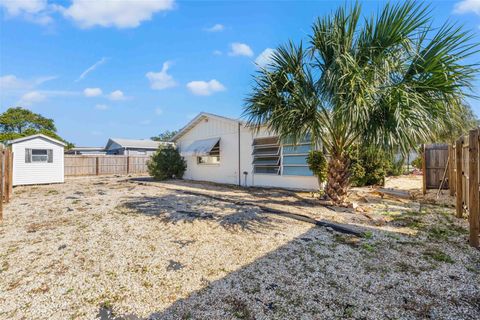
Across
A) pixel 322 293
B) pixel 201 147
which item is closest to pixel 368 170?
pixel 201 147

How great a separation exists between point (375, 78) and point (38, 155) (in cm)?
1955

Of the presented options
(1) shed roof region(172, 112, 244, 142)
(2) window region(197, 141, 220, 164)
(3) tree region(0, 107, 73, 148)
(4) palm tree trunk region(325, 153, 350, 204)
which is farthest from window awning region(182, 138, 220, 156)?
(3) tree region(0, 107, 73, 148)

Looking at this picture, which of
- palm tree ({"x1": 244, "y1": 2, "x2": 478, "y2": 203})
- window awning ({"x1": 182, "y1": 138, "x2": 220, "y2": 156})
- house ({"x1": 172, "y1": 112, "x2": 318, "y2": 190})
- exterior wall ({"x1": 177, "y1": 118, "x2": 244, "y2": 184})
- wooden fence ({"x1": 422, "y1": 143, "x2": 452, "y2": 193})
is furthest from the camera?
window awning ({"x1": 182, "y1": 138, "x2": 220, "y2": 156})

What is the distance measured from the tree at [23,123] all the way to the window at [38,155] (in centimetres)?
2158

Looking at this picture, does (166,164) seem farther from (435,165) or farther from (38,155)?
(435,165)

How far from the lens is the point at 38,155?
1580 cm

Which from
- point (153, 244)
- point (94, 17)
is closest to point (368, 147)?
point (153, 244)

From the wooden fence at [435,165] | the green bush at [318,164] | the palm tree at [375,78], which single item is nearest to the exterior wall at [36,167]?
the palm tree at [375,78]

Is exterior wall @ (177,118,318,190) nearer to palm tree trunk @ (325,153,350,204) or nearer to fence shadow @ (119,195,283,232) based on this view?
palm tree trunk @ (325,153,350,204)

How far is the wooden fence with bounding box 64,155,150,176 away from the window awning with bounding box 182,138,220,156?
818 centimetres

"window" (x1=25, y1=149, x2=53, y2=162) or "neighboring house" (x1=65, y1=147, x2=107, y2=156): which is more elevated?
"neighboring house" (x1=65, y1=147, x2=107, y2=156)

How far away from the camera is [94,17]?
370 inches

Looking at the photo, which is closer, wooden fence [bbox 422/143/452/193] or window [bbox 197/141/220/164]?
wooden fence [bbox 422/143/452/193]

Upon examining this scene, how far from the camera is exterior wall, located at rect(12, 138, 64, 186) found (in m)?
15.0
